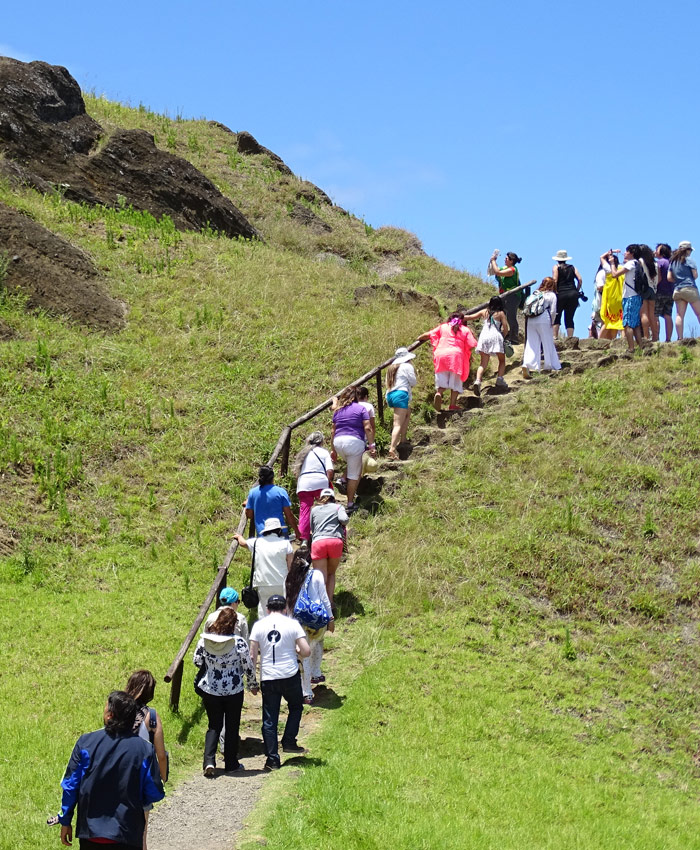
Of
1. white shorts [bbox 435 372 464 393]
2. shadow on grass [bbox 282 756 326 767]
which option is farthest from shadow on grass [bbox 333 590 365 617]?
white shorts [bbox 435 372 464 393]

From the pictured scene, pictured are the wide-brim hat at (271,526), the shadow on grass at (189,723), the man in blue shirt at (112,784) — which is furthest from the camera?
the wide-brim hat at (271,526)

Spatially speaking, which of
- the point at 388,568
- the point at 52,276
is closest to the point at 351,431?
the point at 388,568

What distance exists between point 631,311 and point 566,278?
1.31 m

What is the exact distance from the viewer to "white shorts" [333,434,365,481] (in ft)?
43.4

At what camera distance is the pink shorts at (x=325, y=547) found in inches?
423

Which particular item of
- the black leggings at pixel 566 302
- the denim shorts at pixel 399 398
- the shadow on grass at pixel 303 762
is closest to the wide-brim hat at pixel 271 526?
the shadow on grass at pixel 303 762

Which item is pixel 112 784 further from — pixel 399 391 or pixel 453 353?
pixel 453 353

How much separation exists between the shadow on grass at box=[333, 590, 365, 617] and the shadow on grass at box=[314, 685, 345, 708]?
67.4 inches

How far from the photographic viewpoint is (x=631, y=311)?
17.0m

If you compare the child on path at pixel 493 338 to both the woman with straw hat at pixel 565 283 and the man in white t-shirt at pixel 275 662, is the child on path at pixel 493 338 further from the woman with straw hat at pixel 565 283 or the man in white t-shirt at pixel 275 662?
the man in white t-shirt at pixel 275 662

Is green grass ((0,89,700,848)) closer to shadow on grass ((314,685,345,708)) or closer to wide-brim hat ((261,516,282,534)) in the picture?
shadow on grass ((314,685,345,708))

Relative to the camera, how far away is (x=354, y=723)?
939 centimetres

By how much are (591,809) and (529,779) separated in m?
0.63

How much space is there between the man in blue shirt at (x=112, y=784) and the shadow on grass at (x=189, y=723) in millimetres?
3270
